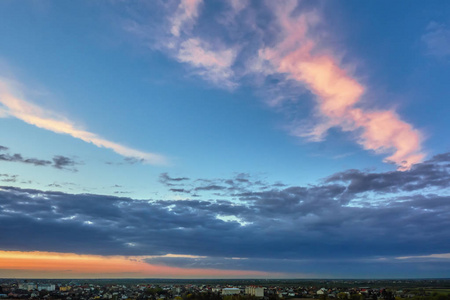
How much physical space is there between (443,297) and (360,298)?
23.2 m

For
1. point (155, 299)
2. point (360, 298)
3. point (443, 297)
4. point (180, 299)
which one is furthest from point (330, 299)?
point (155, 299)

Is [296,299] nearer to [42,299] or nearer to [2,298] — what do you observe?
[42,299]

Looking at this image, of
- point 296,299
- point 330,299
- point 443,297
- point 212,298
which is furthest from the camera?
point 296,299

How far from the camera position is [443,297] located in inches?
3856

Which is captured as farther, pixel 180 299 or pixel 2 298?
pixel 2 298

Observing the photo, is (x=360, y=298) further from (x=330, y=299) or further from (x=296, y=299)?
(x=296, y=299)

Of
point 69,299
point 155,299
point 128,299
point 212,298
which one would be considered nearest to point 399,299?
point 212,298

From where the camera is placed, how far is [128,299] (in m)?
117

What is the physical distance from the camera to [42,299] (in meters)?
115

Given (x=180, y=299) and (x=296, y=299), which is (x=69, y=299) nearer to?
(x=180, y=299)

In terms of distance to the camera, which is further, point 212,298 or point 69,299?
point 69,299

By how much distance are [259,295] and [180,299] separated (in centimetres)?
3447

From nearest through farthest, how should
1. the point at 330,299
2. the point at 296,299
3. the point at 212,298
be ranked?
the point at 212,298 → the point at 330,299 → the point at 296,299

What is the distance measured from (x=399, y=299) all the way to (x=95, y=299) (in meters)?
95.3
